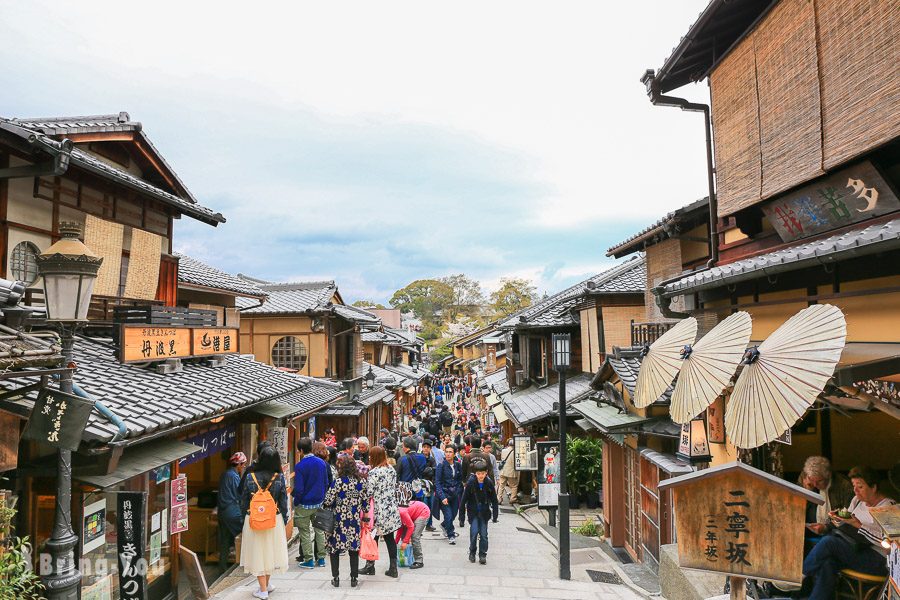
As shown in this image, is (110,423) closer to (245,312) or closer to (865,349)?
(865,349)

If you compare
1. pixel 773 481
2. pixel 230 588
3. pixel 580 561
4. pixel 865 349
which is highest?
pixel 865 349

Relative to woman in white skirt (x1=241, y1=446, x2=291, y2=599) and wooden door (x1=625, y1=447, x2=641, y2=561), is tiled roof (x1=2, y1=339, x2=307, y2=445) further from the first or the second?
wooden door (x1=625, y1=447, x2=641, y2=561)

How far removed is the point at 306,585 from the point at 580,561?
581 cm

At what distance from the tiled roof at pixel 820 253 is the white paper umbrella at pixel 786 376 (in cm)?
80

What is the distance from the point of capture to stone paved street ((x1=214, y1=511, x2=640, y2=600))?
27.9 feet

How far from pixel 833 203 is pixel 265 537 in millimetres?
8834

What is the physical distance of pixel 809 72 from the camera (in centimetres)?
688

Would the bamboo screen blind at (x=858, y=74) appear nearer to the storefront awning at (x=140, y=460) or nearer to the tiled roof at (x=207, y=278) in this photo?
the storefront awning at (x=140, y=460)

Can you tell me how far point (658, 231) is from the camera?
1432cm

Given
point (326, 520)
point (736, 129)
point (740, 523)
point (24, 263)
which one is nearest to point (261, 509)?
point (326, 520)

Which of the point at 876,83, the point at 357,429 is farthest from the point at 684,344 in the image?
the point at 357,429

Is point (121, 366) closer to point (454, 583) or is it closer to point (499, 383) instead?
point (454, 583)

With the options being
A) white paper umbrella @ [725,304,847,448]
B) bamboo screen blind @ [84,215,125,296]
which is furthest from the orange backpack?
white paper umbrella @ [725,304,847,448]

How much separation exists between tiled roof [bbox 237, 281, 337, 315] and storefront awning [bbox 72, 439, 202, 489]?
1238 cm
